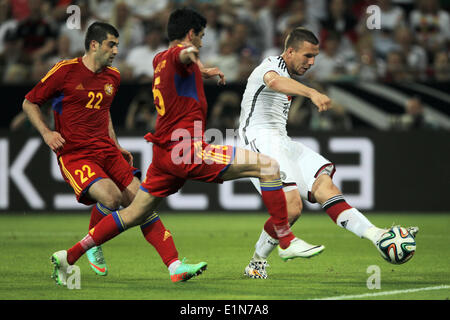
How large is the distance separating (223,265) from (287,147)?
1.51 m

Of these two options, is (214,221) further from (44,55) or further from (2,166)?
(44,55)

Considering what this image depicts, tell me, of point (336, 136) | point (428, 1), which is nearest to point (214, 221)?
point (336, 136)

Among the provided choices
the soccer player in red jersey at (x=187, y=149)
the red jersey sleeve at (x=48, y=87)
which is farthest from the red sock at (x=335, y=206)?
the red jersey sleeve at (x=48, y=87)

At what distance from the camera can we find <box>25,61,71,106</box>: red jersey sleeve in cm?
712

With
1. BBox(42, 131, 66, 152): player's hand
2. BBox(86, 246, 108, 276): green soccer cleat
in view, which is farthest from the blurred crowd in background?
BBox(42, 131, 66, 152): player's hand

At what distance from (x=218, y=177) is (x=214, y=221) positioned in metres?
6.61

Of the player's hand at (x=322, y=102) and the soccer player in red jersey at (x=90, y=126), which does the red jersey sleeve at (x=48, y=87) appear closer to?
the soccer player in red jersey at (x=90, y=126)

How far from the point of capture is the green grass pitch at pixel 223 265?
6105 mm

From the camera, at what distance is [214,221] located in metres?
12.7

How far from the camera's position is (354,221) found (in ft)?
21.7

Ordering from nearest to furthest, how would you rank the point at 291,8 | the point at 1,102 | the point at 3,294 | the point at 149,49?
the point at 3,294 → the point at 1,102 → the point at 149,49 → the point at 291,8

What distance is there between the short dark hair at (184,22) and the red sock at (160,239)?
1.56 meters

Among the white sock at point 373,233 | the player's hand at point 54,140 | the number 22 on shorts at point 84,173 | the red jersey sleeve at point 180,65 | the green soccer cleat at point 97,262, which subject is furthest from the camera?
the green soccer cleat at point 97,262

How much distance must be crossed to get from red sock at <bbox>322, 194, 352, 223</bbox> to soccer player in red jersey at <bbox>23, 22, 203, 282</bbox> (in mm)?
1653
